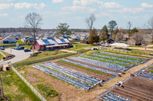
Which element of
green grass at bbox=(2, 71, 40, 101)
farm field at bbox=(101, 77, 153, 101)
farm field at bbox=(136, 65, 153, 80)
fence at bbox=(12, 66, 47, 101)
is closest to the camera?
farm field at bbox=(101, 77, 153, 101)

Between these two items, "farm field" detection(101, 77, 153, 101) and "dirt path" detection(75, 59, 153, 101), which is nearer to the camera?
"farm field" detection(101, 77, 153, 101)

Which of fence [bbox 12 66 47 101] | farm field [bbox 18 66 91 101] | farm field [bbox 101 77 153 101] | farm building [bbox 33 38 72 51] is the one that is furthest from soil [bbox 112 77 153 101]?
farm building [bbox 33 38 72 51]

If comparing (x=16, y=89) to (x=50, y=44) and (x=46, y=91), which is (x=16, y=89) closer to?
(x=46, y=91)

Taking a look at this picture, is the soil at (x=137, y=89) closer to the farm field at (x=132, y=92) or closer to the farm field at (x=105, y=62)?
the farm field at (x=132, y=92)

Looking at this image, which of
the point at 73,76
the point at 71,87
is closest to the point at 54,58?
the point at 73,76

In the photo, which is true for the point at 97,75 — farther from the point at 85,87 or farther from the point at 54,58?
the point at 54,58

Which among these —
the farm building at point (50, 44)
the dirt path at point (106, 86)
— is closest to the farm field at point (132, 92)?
the dirt path at point (106, 86)

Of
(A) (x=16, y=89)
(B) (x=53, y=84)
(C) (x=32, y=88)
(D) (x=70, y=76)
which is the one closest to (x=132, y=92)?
(B) (x=53, y=84)

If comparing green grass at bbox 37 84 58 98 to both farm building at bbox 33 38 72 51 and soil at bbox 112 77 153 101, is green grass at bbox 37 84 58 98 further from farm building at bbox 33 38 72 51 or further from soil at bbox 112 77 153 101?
farm building at bbox 33 38 72 51
